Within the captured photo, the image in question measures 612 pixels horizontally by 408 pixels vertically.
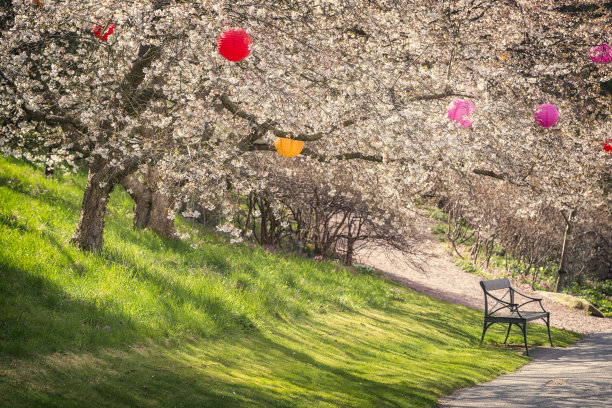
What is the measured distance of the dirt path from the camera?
47.2 ft

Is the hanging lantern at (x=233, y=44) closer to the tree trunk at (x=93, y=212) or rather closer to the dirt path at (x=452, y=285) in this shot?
the tree trunk at (x=93, y=212)

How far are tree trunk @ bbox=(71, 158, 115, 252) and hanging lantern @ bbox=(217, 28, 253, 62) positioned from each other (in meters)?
3.50

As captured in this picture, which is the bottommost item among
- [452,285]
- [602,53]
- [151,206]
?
[452,285]

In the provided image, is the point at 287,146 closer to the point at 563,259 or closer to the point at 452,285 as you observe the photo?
the point at 452,285

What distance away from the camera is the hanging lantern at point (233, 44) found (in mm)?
5438

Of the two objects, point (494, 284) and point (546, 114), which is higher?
point (546, 114)

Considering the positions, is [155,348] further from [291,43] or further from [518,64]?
[518,64]

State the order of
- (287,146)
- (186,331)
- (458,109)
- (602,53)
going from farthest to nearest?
(602,53) → (458,109) → (287,146) → (186,331)

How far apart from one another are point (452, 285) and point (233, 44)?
1423 centimetres

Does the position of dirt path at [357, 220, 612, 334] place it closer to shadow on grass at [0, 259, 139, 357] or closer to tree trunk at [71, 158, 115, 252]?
tree trunk at [71, 158, 115, 252]

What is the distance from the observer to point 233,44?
5477 millimetres

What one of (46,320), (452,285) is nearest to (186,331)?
(46,320)

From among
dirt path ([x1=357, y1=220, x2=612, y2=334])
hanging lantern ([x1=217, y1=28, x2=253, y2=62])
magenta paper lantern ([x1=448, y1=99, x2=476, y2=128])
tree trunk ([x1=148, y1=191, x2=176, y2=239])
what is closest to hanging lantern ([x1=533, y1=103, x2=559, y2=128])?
magenta paper lantern ([x1=448, y1=99, x2=476, y2=128])

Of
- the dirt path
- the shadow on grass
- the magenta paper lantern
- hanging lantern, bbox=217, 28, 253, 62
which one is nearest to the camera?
the shadow on grass
